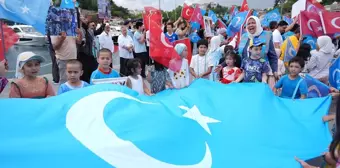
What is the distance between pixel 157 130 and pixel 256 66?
8.05 ft

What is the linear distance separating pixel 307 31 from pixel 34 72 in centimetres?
517

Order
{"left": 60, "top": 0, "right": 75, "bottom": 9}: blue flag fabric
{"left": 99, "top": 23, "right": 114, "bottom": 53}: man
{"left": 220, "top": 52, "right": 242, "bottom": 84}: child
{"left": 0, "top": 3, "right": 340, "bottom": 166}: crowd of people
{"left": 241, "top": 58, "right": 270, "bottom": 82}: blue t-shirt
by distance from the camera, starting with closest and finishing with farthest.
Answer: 1. {"left": 0, "top": 3, "right": 340, "bottom": 166}: crowd of people
2. {"left": 241, "top": 58, "right": 270, "bottom": 82}: blue t-shirt
3. {"left": 220, "top": 52, "right": 242, "bottom": 84}: child
4. {"left": 60, "top": 0, "right": 75, "bottom": 9}: blue flag fabric
5. {"left": 99, "top": 23, "right": 114, "bottom": 53}: man

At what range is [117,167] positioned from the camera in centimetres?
243

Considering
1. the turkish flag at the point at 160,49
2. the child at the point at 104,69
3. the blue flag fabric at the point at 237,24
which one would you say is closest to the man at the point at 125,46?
the blue flag fabric at the point at 237,24

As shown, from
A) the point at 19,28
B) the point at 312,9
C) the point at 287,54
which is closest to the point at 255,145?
the point at 287,54

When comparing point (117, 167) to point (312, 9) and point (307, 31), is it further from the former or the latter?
point (312, 9)

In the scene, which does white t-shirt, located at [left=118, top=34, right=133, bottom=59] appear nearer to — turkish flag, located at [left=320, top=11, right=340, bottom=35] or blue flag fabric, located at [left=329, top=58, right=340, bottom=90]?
turkish flag, located at [left=320, top=11, right=340, bottom=35]

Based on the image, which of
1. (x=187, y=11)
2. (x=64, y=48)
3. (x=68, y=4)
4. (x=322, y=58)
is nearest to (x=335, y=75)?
(x=322, y=58)

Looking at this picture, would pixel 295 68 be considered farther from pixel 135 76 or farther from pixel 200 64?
pixel 135 76

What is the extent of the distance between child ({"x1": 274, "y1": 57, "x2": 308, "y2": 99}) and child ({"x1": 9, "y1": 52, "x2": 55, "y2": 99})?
9.67ft

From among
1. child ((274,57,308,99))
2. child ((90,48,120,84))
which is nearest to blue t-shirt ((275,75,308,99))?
child ((274,57,308,99))

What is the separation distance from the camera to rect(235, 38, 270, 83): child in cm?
479

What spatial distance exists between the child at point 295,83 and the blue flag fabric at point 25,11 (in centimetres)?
309

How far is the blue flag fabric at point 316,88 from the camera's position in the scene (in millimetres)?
4332
